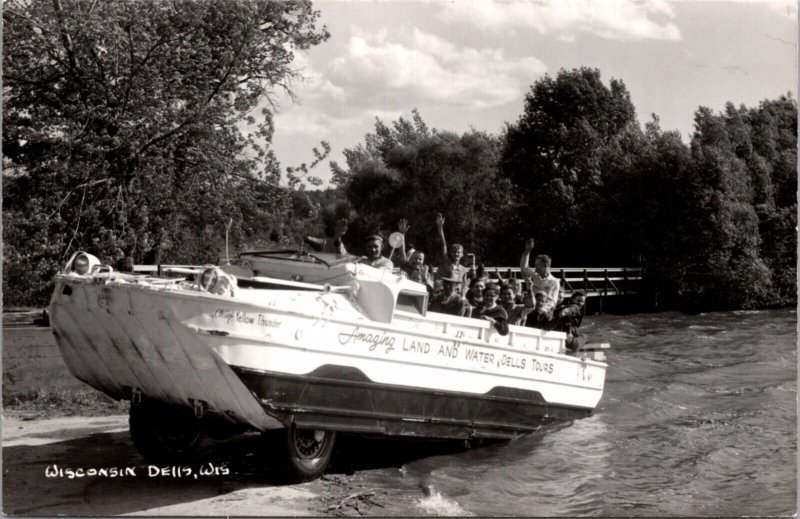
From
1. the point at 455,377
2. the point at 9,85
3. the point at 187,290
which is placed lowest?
the point at 455,377

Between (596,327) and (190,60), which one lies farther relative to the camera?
(596,327)

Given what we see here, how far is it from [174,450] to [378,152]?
60519 millimetres

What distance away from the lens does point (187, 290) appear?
7820 mm

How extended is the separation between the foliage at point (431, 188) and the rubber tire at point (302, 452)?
4183cm

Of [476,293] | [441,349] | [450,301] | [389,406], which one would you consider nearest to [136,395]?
[389,406]

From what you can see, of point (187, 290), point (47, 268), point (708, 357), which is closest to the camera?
point (187, 290)

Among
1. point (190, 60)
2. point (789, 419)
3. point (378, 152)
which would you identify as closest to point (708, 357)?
point (789, 419)

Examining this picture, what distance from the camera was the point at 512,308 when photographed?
11.6 metres

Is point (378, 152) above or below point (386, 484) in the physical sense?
above

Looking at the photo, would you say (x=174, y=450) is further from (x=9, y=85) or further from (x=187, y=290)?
(x=9, y=85)

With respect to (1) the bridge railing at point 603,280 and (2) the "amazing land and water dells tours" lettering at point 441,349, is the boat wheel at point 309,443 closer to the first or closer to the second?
(2) the "amazing land and water dells tours" lettering at point 441,349

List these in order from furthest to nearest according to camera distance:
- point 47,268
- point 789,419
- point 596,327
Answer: point 596,327 → point 789,419 → point 47,268

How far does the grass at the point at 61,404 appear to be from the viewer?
1155cm
